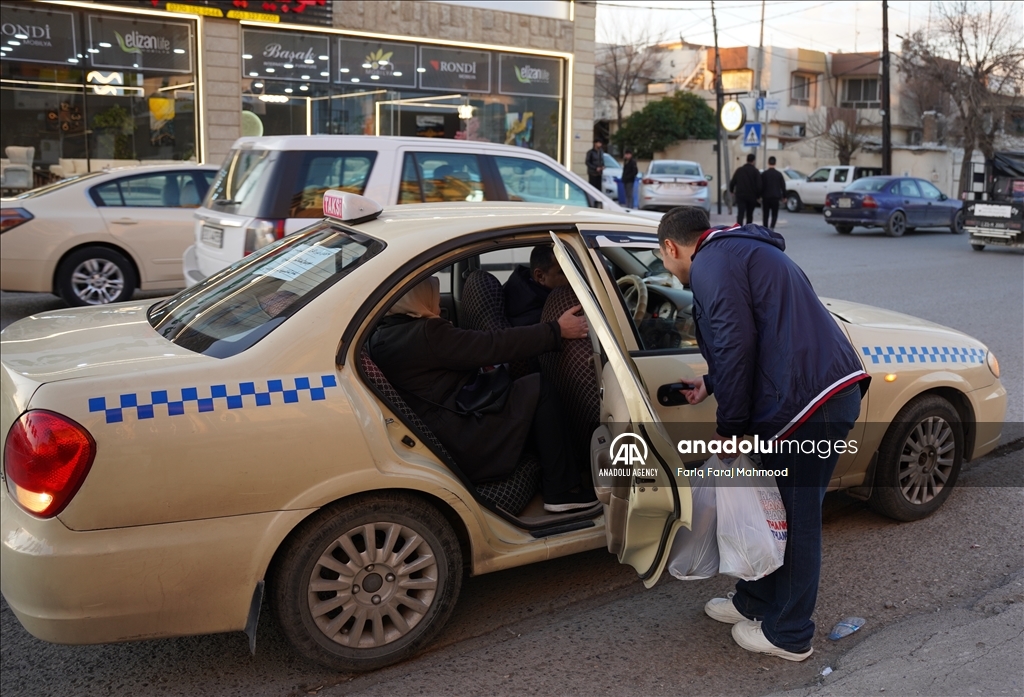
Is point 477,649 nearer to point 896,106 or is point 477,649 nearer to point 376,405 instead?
point 376,405

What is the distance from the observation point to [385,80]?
22.0m

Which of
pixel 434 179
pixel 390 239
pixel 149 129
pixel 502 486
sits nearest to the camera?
pixel 390 239

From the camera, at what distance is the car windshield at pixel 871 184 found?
76.8 ft

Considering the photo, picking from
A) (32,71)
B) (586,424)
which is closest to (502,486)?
(586,424)

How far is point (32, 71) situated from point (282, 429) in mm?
17352

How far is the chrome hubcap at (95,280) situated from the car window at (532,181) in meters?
4.64

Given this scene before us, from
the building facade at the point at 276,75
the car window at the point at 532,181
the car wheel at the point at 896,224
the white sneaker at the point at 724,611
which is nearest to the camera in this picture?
the white sneaker at the point at 724,611

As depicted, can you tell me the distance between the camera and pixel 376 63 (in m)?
21.8

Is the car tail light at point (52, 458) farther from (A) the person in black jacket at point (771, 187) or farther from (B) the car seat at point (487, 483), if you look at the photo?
(A) the person in black jacket at point (771, 187)

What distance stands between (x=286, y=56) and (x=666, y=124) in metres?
26.0

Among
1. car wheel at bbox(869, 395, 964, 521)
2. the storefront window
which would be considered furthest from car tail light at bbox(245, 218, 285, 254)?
the storefront window

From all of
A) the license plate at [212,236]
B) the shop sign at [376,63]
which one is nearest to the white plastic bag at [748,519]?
the license plate at [212,236]

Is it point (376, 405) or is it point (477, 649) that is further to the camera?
point (477, 649)

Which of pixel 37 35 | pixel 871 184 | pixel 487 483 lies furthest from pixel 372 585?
pixel 871 184
